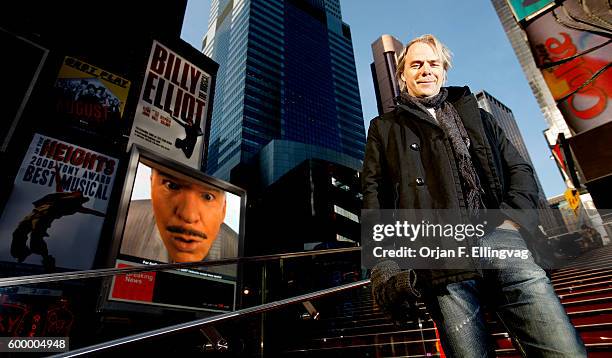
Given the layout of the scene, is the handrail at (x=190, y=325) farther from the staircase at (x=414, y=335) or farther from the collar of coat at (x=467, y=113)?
the collar of coat at (x=467, y=113)

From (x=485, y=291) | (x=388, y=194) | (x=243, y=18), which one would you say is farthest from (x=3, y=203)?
(x=243, y=18)

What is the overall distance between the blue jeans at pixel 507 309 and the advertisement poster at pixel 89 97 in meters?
7.09

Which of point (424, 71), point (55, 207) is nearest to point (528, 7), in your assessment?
point (424, 71)

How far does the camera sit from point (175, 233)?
233 inches

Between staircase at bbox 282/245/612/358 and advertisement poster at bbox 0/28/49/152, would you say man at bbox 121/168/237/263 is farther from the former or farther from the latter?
staircase at bbox 282/245/612/358

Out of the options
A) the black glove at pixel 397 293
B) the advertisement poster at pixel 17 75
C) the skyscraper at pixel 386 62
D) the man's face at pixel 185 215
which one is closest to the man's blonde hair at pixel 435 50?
the black glove at pixel 397 293

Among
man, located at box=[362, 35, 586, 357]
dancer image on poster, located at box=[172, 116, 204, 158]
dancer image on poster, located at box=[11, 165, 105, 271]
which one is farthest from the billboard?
dancer image on poster, located at box=[11, 165, 105, 271]

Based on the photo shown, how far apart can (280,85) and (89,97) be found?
232ft

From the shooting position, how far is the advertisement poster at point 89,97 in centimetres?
606

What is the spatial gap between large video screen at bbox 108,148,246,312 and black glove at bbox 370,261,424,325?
4819mm

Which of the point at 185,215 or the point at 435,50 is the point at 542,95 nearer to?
the point at 185,215

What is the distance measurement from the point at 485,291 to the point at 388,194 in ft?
1.83

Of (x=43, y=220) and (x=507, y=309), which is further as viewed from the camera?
(x=43, y=220)

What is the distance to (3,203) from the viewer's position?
4.79 metres
